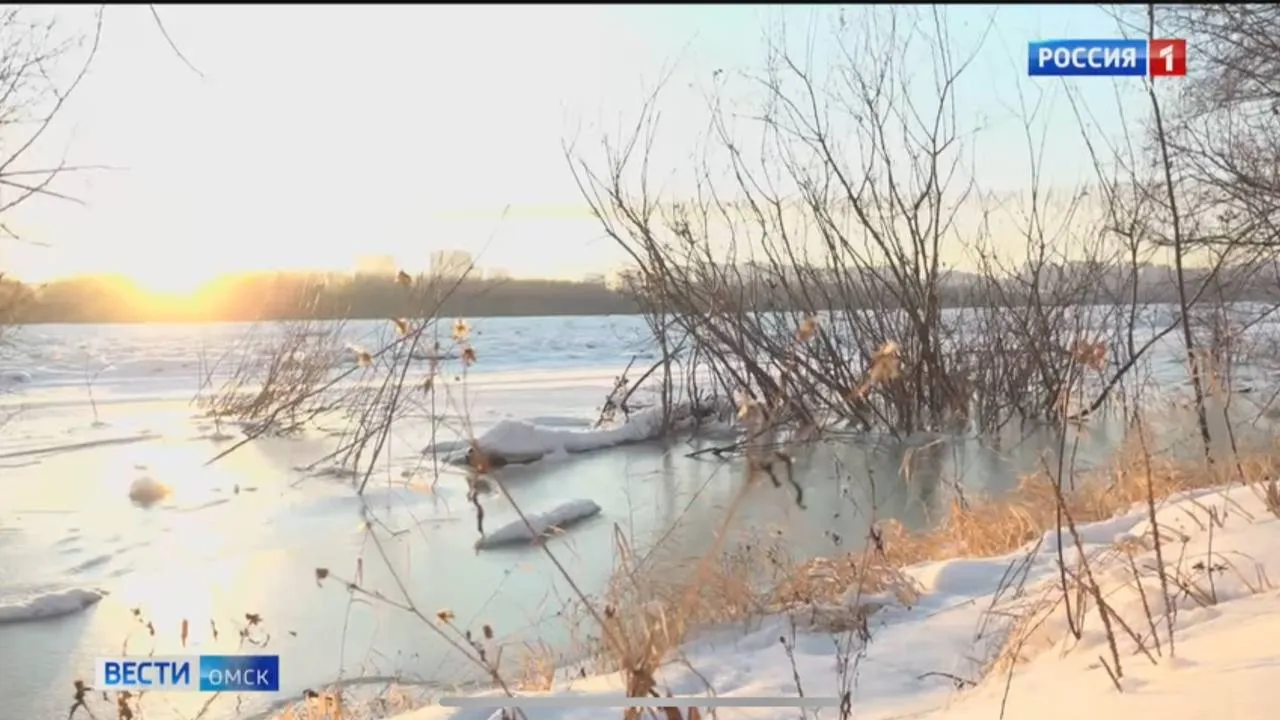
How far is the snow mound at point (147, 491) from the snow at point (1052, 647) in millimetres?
3034

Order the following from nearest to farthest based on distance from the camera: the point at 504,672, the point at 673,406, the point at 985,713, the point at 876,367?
the point at 876,367, the point at 985,713, the point at 504,672, the point at 673,406

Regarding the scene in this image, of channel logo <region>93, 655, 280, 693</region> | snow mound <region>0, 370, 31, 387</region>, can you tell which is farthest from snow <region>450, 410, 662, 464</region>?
channel logo <region>93, 655, 280, 693</region>

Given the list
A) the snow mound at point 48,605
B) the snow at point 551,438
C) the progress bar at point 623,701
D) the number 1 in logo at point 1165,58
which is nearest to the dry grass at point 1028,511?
the progress bar at point 623,701

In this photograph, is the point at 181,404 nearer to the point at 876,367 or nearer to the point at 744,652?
the point at 744,652

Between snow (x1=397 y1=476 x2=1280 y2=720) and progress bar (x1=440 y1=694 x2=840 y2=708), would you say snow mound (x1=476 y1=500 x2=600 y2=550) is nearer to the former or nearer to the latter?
snow (x1=397 y1=476 x2=1280 y2=720)

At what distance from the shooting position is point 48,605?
9.84 feet

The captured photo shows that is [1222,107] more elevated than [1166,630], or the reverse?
[1222,107]

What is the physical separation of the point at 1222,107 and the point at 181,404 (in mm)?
6775

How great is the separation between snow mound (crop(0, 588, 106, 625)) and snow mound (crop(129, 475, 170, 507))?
1433 mm

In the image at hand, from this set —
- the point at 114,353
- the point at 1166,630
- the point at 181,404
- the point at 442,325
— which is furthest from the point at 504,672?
the point at 114,353

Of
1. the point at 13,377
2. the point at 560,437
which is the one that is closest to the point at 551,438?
the point at 560,437

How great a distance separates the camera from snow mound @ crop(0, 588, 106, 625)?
117 inches

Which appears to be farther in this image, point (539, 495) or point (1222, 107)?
point (539, 495)

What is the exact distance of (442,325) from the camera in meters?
4.47
